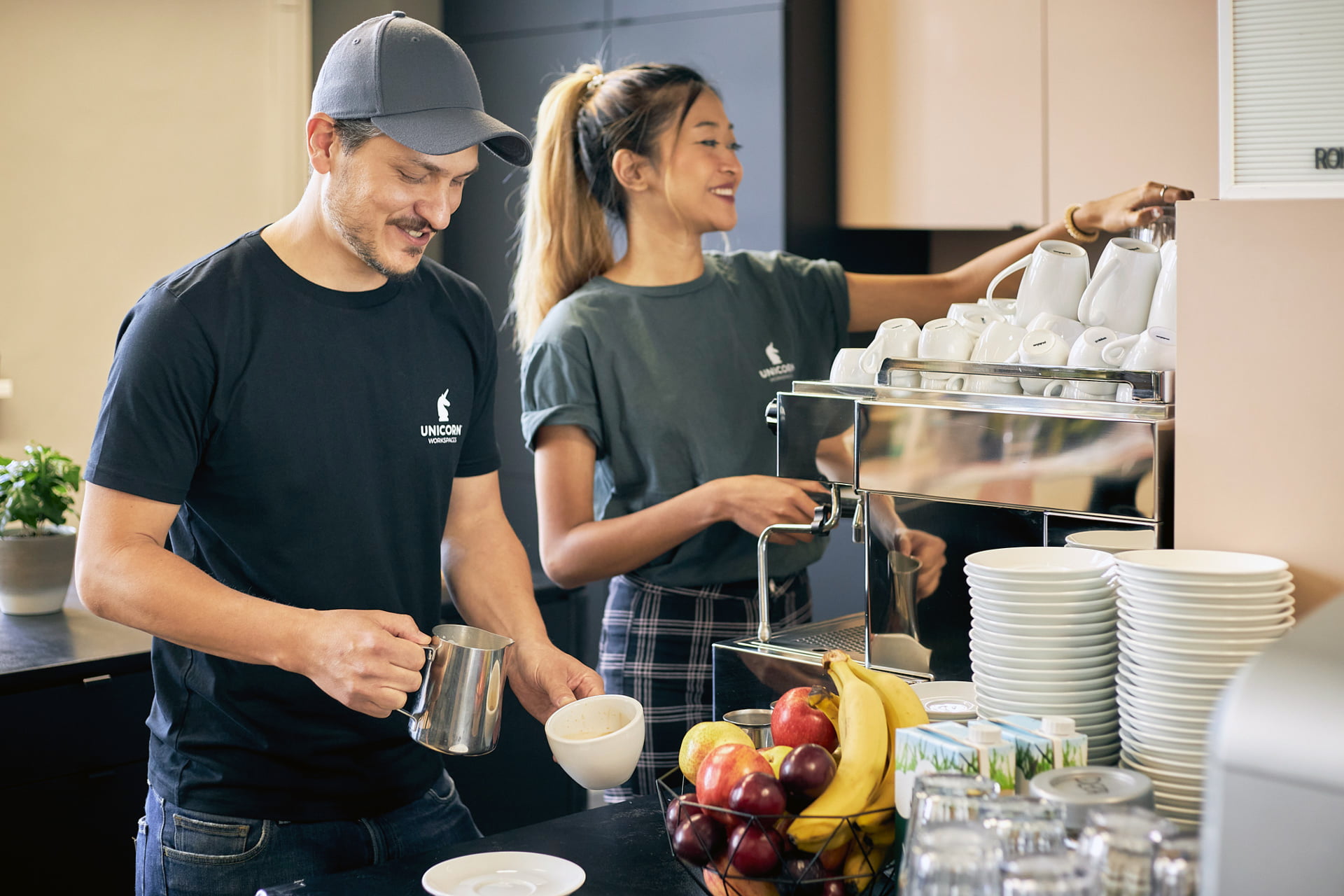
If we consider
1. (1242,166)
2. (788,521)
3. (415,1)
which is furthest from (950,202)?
(1242,166)

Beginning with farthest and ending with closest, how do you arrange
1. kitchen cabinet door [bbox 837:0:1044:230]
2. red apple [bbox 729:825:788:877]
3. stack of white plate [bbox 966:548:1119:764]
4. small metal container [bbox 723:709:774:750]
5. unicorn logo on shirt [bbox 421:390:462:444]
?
1. kitchen cabinet door [bbox 837:0:1044:230]
2. unicorn logo on shirt [bbox 421:390:462:444]
3. small metal container [bbox 723:709:774:750]
4. stack of white plate [bbox 966:548:1119:764]
5. red apple [bbox 729:825:788:877]

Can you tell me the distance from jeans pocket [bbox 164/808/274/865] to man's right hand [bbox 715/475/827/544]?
0.67 m

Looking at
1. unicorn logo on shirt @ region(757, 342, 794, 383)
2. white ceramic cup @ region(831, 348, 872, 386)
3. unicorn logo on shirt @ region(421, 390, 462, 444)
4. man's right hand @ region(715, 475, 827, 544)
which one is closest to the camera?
white ceramic cup @ region(831, 348, 872, 386)

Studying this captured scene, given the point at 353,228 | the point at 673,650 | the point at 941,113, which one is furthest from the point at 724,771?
the point at 941,113

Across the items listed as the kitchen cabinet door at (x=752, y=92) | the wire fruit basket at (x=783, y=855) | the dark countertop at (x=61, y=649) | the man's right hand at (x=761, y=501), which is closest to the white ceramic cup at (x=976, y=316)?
the man's right hand at (x=761, y=501)

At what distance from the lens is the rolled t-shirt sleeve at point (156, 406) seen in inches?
48.3

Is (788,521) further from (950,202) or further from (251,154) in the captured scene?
(251,154)

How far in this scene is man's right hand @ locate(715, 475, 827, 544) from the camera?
1.61 metres

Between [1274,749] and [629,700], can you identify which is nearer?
[1274,749]

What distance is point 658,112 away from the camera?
1.92m

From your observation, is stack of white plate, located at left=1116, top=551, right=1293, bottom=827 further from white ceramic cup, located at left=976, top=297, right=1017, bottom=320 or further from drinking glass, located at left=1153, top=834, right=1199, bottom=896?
white ceramic cup, located at left=976, top=297, right=1017, bottom=320

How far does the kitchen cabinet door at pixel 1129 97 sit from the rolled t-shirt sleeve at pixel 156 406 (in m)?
1.85

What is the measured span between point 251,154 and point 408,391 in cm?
209

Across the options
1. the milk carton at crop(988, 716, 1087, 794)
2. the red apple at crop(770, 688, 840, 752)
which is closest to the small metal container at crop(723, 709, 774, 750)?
the red apple at crop(770, 688, 840, 752)
